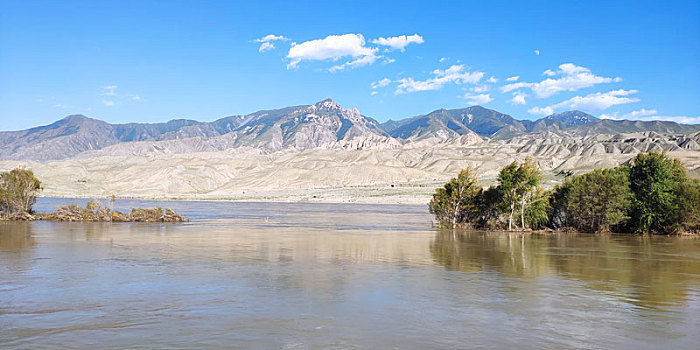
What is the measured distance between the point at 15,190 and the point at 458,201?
42.6 m

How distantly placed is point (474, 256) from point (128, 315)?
18996mm

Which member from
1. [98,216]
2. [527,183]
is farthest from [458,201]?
[98,216]

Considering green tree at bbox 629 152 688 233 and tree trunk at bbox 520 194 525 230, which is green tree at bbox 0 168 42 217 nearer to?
tree trunk at bbox 520 194 525 230

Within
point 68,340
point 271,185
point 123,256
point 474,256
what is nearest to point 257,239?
point 123,256

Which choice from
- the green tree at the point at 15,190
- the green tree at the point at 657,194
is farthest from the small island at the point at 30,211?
the green tree at the point at 657,194

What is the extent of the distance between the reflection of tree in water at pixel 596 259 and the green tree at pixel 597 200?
3.41 m

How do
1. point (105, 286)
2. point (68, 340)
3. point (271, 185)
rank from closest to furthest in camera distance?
1. point (68, 340)
2. point (105, 286)
3. point (271, 185)

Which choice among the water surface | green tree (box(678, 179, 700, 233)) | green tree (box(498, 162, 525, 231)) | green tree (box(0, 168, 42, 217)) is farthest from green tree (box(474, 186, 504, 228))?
green tree (box(0, 168, 42, 217))

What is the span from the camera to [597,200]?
1754 inches

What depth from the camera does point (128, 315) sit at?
13711 mm

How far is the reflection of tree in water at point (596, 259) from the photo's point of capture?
19328 millimetres

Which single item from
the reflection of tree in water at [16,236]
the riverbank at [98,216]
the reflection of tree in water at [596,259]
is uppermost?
the riverbank at [98,216]

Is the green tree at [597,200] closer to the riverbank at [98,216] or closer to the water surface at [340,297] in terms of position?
the water surface at [340,297]

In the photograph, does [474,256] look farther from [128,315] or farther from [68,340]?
[68,340]
